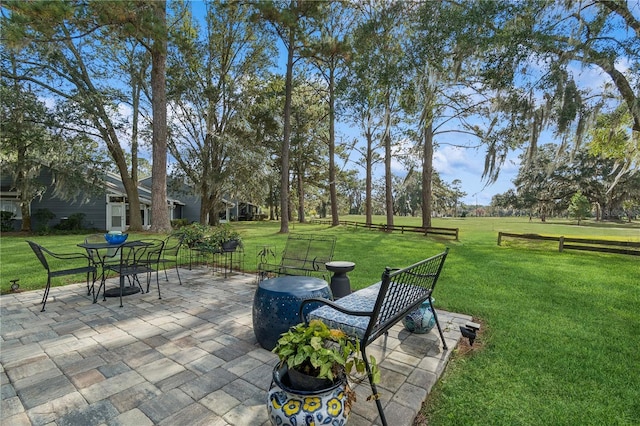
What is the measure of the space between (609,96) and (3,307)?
12188 mm

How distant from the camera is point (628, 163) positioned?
8.91m

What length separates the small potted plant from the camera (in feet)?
4.90

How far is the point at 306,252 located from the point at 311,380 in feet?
13.9

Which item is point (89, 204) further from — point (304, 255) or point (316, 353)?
point (316, 353)

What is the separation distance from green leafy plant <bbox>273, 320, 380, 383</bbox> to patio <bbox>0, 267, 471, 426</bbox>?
60cm

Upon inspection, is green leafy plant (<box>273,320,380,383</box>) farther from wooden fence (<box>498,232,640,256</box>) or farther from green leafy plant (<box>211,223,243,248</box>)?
wooden fence (<box>498,232,640,256</box>)

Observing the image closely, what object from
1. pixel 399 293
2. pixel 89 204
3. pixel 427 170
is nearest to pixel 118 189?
pixel 89 204

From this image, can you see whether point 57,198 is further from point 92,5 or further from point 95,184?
point 92,5

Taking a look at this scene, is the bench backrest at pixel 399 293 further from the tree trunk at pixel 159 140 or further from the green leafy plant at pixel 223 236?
the tree trunk at pixel 159 140

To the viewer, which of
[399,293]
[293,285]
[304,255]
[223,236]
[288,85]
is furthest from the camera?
[288,85]

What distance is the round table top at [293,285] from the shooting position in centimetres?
275

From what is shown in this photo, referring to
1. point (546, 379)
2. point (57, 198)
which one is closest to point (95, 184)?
point (57, 198)

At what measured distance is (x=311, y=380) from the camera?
1.56 metres


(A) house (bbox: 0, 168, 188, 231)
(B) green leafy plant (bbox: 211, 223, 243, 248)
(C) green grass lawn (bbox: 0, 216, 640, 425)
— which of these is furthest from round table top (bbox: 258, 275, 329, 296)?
(A) house (bbox: 0, 168, 188, 231)
